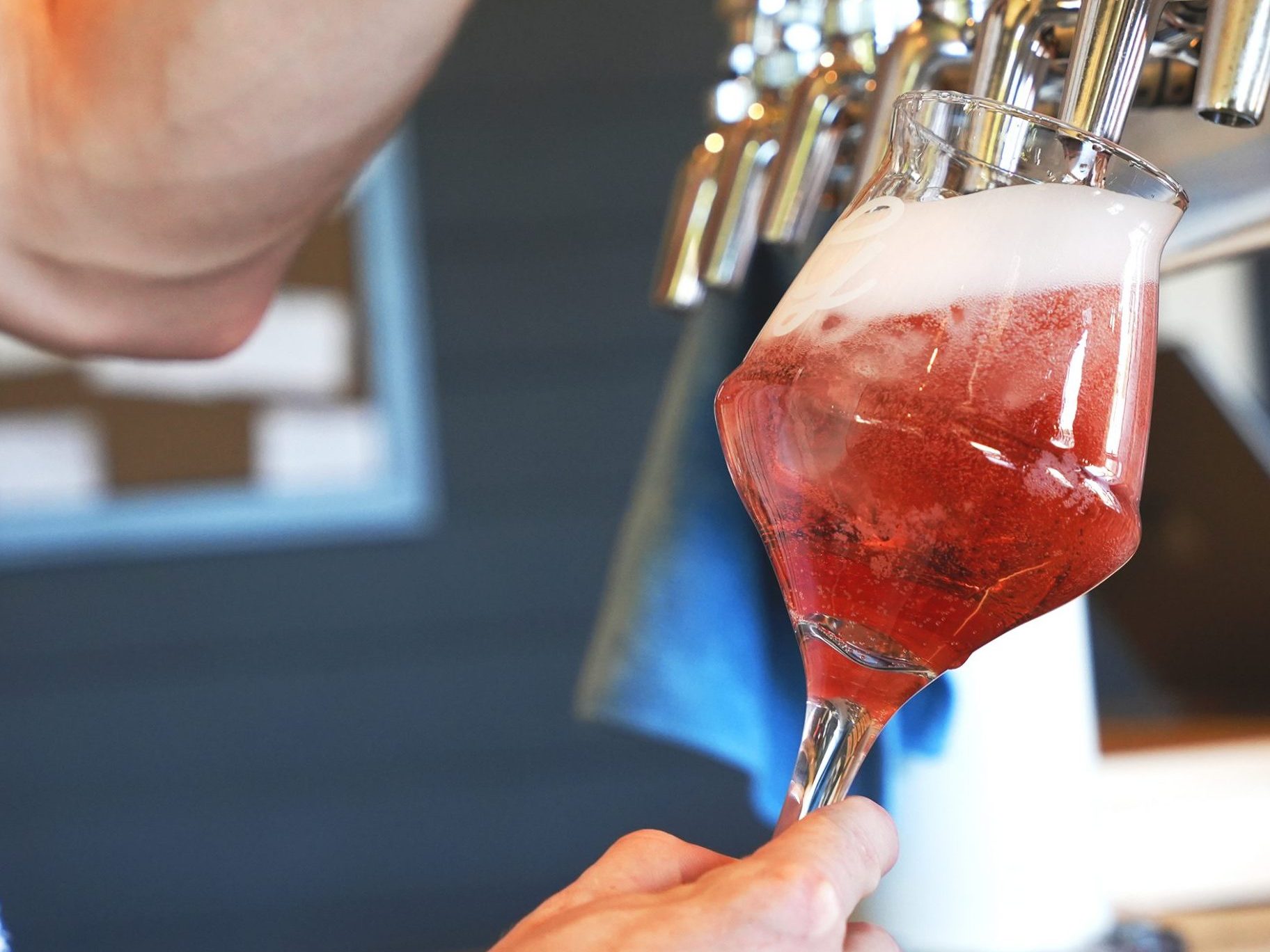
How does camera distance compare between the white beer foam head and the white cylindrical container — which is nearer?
the white beer foam head

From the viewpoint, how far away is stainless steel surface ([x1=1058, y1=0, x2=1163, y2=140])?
34 cm

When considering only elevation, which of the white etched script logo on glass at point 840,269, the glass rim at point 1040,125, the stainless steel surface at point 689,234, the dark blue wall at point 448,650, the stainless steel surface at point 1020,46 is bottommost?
the dark blue wall at point 448,650

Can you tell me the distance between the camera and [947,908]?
599 mm

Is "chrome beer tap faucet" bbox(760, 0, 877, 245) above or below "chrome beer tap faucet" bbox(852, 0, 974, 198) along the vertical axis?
below

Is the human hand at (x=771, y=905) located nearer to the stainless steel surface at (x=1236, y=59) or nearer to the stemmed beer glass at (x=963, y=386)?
the stemmed beer glass at (x=963, y=386)

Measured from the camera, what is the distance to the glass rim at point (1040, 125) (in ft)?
1.08

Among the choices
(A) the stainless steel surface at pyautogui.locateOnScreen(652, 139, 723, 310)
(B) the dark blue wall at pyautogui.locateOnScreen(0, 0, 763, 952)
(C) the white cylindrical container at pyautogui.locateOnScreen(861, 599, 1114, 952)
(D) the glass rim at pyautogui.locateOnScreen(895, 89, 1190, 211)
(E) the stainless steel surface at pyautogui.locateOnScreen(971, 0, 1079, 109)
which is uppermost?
(E) the stainless steel surface at pyautogui.locateOnScreen(971, 0, 1079, 109)

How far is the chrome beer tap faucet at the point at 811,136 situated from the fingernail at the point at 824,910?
10.9 inches

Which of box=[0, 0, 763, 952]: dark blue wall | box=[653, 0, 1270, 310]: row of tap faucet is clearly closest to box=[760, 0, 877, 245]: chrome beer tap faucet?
box=[653, 0, 1270, 310]: row of tap faucet

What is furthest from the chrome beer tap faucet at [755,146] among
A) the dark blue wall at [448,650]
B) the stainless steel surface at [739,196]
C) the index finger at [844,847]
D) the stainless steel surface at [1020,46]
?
the dark blue wall at [448,650]

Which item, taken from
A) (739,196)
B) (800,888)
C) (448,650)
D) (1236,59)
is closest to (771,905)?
(800,888)

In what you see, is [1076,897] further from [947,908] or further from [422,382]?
[422,382]

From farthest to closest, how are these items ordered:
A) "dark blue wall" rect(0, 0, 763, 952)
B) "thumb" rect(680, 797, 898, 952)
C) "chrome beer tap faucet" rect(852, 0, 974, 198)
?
1. "dark blue wall" rect(0, 0, 763, 952)
2. "chrome beer tap faucet" rect(852, 0, 974, 198)
3. "thumb" rect(680, 797, 898, 952)

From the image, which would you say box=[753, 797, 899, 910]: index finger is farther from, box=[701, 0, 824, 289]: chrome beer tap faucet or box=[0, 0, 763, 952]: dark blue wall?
box=[0, 0, 763, 952]: dark blue wall
